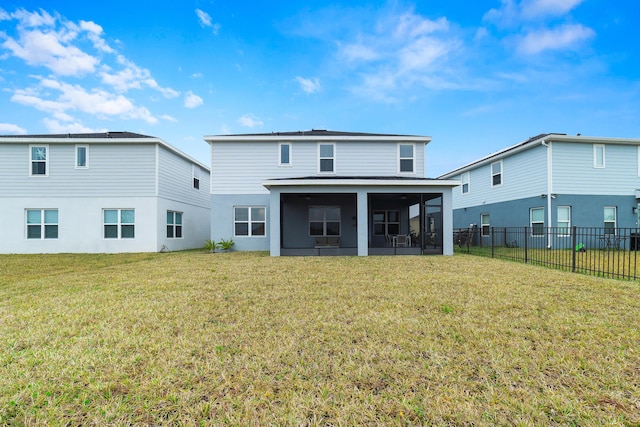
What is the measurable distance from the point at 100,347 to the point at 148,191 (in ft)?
44.2

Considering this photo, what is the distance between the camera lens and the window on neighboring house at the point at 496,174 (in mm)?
17719

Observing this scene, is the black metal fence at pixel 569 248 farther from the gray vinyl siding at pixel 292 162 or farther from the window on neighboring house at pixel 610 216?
the gray vinyl siding at pixel 292 162

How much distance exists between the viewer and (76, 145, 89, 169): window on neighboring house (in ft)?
48.1

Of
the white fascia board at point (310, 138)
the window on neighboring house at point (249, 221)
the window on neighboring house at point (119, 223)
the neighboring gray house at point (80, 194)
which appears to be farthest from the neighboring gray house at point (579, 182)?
the window on neighboring house at point (119, 223)

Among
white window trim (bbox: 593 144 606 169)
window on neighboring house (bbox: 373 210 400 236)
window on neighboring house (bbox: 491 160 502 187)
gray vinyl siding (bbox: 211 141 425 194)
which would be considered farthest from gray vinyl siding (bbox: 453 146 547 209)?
window on neighboring house (bbox: 373 210 400 236)

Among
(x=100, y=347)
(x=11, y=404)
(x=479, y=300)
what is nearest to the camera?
(x=11, y=404)

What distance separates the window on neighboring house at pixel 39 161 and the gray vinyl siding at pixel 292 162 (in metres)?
8.50

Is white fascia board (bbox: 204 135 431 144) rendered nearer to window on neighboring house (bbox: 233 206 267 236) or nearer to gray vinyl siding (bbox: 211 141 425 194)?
gray vinyl siding (bbox: 211 141 425 194)

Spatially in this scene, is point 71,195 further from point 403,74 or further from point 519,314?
point 403,74

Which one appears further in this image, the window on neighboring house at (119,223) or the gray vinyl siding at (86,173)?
the window on neighboring house at (119,223)

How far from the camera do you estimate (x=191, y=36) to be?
603 inches

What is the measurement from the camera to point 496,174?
18062 millimetres

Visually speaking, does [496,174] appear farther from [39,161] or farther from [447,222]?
[39,161]

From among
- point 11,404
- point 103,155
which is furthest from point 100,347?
point 103,155
